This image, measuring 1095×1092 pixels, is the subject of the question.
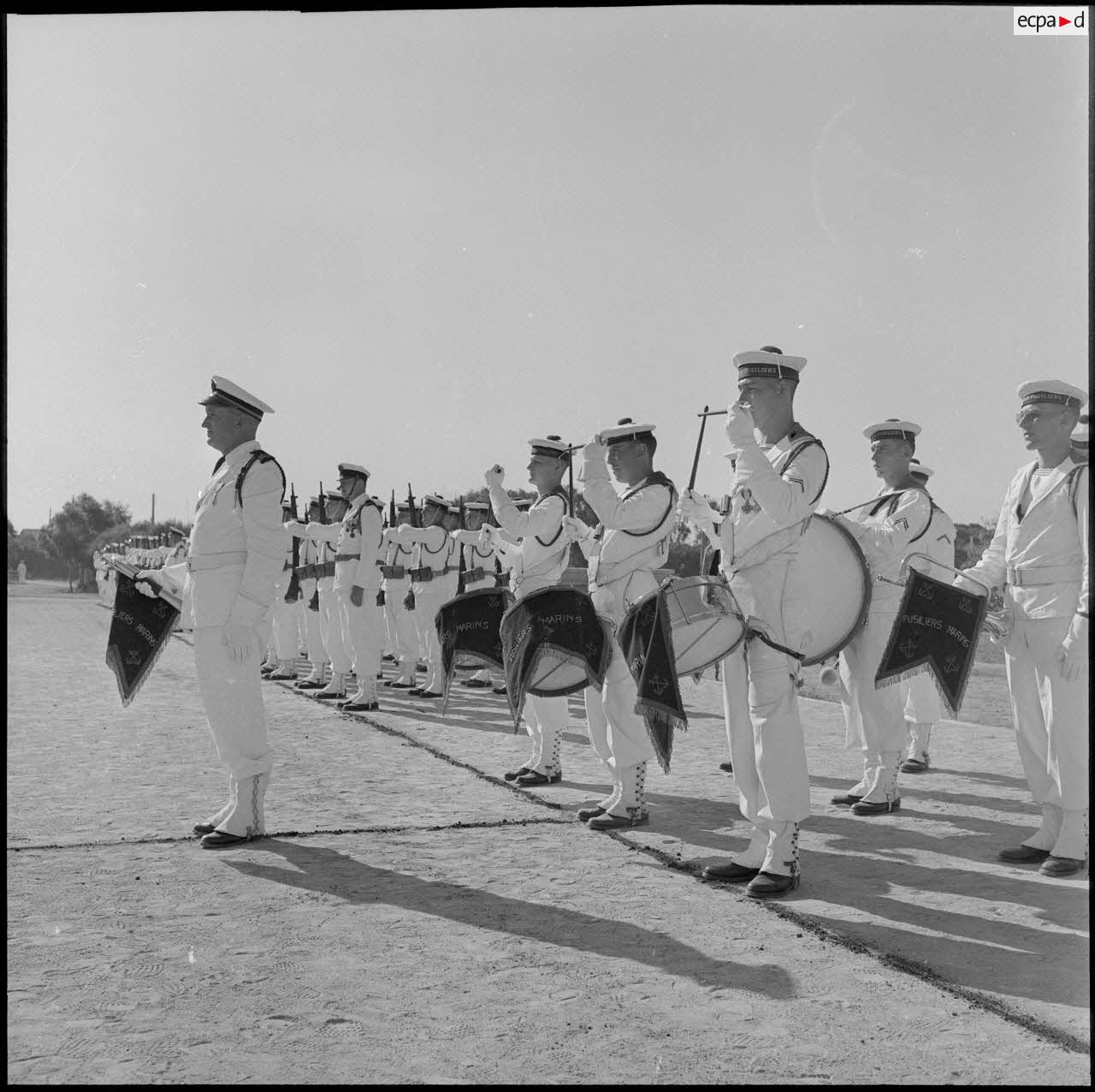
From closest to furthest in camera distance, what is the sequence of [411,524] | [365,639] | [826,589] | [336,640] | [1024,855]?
[826,589]
[1024,855]
[365,639]
[336,640]
[411,524]

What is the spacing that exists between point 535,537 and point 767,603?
315cm

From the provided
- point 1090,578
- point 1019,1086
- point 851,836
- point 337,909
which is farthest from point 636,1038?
point 851,836

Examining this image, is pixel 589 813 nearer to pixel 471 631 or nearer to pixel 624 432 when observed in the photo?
pixel 471 631

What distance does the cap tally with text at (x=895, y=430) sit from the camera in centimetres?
748

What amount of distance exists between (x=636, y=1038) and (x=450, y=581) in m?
11.0

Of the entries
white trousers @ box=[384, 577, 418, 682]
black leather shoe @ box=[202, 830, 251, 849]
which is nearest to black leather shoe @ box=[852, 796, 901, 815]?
black leather shoe @ box=[202, 830, 251, 849]

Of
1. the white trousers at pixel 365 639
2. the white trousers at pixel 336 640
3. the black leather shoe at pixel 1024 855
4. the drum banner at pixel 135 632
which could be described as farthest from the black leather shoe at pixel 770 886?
the white trousers at pixel 336 640

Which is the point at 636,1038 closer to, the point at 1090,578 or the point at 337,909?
the point at 337,909

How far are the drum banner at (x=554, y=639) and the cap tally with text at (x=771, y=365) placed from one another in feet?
6.00

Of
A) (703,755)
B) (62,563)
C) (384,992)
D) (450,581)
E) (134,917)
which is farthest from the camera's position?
(62,563)

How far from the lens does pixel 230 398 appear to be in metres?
6.29

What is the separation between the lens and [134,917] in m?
4.57

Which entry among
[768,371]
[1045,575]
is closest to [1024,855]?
[1045,575]

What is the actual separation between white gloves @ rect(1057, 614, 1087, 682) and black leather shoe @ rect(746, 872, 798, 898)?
1645 mm
